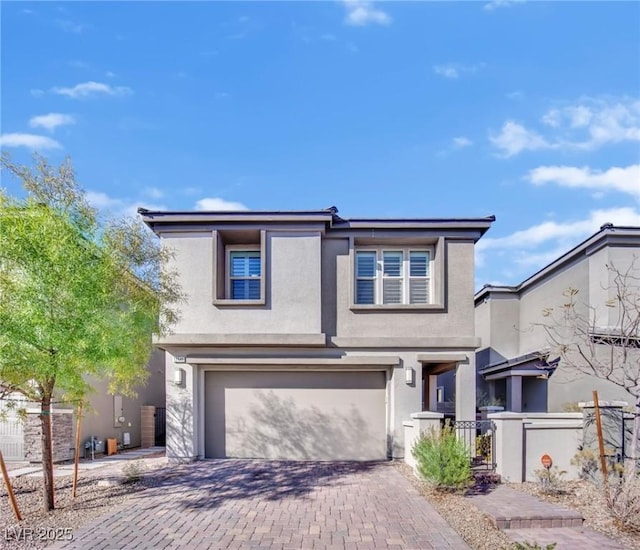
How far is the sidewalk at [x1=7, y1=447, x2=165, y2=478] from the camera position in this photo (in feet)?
33.8

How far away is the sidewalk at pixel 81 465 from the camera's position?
10297 mm

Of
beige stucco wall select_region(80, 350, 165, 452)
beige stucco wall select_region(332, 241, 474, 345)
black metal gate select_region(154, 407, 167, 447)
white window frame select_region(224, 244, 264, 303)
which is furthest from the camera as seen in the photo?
black metal gate select_region(154, 407, 167, 447)

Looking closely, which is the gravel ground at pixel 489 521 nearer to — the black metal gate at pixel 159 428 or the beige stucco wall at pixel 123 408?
the beige stucco wall at pixel 123 408

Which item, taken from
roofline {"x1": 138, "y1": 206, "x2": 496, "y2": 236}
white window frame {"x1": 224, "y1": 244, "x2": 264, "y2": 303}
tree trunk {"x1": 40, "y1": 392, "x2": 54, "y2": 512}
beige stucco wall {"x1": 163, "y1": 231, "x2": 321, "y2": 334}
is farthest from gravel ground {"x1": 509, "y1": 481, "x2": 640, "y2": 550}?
tree trunk {"x1": 40, "y1": 392, "x2": 54, "y2": 512}

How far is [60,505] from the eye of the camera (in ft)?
25.2

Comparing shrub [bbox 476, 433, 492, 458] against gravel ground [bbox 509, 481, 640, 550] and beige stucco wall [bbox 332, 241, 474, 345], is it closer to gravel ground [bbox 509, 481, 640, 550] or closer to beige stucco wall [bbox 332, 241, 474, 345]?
gravel ground [bbox 509, 481, 640, 550]

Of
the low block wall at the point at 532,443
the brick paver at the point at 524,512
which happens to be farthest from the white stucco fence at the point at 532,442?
the brick paver at the point at 524,512

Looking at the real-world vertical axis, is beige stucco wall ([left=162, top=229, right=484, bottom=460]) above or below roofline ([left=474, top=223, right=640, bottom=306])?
below

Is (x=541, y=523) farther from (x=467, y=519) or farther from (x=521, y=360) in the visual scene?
(x=521, y=360)

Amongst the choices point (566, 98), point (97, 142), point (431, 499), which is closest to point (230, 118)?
point (97, 142)

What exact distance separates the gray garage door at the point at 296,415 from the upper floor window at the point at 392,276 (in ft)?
7.26

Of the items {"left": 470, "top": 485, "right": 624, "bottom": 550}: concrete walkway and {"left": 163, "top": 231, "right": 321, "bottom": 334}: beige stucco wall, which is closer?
{"left": 470, "top": 485, "right": 624, "bottom": 550}: concrete walkway

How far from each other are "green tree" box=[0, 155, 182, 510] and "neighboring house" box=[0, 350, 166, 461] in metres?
1.42

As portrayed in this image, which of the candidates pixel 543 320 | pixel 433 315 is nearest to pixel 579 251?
pixel 543 320
